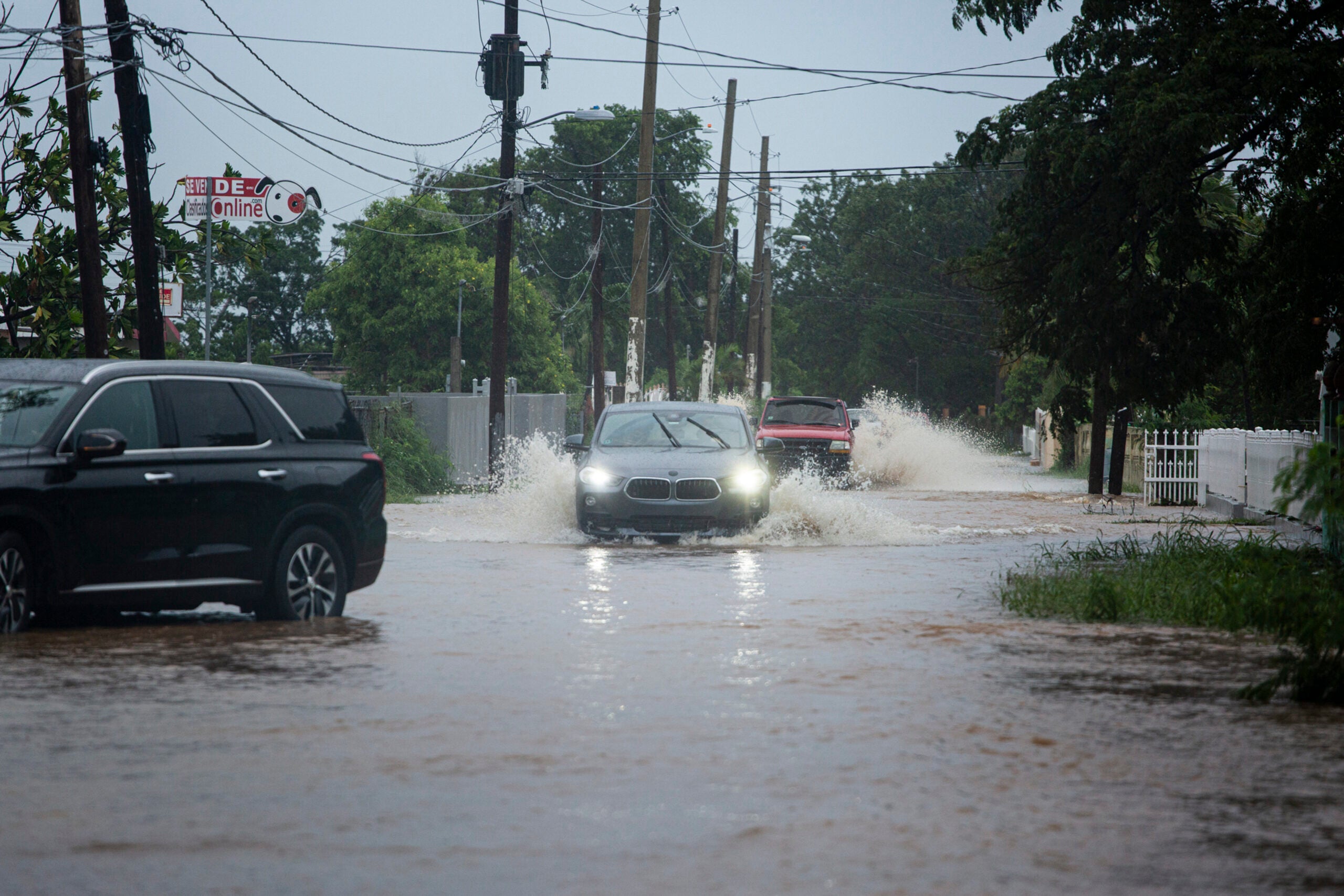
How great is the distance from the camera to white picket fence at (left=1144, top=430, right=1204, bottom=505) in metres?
29.8

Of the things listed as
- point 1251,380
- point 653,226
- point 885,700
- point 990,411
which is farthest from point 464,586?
point 990,411

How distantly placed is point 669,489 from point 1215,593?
686 centimetres

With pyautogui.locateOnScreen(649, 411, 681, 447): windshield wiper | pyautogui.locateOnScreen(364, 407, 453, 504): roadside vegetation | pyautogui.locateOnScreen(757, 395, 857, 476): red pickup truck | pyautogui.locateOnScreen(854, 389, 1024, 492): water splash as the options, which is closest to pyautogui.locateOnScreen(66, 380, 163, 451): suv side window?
pyautogui.locateOnScreen(649, 411, 681, 447): windshield wiper

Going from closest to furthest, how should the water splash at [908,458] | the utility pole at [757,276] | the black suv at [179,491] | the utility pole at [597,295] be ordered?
the black suv at [179,491] < the water splash at [908,458] < the utility pole at [597,295] < the utility pole at [757,276]

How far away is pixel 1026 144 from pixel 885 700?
1799 centimetres

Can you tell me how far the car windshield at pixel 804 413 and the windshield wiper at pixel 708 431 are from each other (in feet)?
44.2

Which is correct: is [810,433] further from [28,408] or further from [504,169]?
[28,408]

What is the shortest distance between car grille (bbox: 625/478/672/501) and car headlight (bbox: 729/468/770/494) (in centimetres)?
72

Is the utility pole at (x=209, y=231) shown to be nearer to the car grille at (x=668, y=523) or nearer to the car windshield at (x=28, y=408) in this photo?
the car grille at (x=668, y=523)

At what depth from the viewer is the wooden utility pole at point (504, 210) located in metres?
31.1

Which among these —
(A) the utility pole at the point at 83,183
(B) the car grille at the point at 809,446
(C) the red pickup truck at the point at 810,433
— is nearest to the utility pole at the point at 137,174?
(A) the utility pole at the point at 83,183

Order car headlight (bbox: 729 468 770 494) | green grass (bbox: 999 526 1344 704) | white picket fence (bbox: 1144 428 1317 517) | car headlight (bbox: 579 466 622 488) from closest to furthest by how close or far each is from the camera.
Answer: green grass (bbox: 999 526 1344 704), car headlight (bbox: 579 466 622 488), car headlight (bbox: 729 468 770 494), white picket fence (bbox: 1144 428 1317 517)

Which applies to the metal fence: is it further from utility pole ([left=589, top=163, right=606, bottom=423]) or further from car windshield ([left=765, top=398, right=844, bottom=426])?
utility pole ([left=589, top=163, right=606, bottom=423])

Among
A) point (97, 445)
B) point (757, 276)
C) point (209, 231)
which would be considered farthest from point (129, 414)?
point (757, 276)
